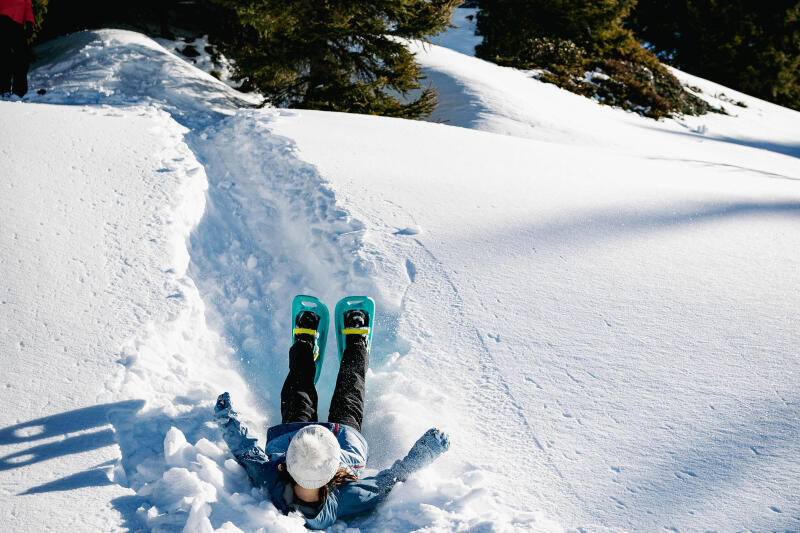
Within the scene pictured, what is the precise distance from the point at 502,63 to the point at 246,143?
998 centimetres

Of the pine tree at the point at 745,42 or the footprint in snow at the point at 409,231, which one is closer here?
the footprint in snow at the point at 409,231

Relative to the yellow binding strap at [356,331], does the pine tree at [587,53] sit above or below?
above

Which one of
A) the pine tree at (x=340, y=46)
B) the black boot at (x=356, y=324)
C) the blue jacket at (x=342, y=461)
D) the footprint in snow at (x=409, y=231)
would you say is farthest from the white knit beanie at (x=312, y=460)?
the pine tree at (x=340, y=46)

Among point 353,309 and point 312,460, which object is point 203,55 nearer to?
point 353,309

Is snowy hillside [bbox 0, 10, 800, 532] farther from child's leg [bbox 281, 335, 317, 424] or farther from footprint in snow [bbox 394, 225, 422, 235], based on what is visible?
child's leg [bbox 281, 335, 317, 424]

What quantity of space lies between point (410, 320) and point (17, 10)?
666cm

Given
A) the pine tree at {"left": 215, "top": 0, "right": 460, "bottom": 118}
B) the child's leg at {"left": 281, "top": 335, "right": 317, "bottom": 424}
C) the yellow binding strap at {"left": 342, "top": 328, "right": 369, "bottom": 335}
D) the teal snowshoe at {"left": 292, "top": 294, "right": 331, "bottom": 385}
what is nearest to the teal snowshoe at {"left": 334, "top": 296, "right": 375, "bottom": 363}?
the yellow binding strap at {"left": 342, "top": 328, "right": 369, "bottom": 335}

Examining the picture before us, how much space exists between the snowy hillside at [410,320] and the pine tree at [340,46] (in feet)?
6.79

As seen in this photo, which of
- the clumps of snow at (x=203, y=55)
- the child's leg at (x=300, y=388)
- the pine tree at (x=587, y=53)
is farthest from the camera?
the pine tree at (x=587, y=53)

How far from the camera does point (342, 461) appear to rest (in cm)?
256

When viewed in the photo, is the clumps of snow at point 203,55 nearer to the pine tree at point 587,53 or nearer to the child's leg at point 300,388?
the pine tree at point 587,53

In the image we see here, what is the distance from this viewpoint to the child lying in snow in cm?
227

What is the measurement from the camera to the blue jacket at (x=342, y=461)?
2.42 meters

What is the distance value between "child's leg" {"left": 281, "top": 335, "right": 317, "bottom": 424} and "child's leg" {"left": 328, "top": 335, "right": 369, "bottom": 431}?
138mm
